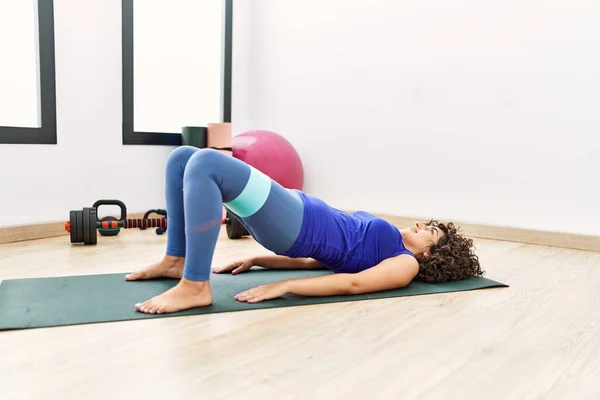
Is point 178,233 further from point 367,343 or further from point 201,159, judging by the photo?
point 367,343

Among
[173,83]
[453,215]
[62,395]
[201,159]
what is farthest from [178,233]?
[173,83]

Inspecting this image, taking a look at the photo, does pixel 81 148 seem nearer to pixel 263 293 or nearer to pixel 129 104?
pixel 129 104

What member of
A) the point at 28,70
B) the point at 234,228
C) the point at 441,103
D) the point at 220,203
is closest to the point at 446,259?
the point at 220,203

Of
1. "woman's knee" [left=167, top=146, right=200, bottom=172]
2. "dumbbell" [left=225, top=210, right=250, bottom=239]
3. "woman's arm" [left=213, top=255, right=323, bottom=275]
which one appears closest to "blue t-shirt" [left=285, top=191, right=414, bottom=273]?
"woman's arm" [left=213, top=255, right=323, bottom=275]

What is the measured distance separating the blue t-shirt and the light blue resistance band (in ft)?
0.58

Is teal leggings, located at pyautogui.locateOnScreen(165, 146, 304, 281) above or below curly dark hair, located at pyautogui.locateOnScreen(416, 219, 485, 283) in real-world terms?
above

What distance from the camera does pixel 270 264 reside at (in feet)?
7.38

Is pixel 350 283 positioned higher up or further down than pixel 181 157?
further down

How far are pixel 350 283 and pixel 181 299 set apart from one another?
22.6 inches

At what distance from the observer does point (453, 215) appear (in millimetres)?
3383

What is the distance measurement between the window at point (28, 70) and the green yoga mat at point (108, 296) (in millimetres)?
1255

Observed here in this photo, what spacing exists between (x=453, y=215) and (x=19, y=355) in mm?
2629

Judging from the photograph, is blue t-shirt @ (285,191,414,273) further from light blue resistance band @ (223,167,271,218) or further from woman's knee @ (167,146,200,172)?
woman's knee @ (167,146,200,172)

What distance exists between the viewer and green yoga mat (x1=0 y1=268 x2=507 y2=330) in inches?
63.2
